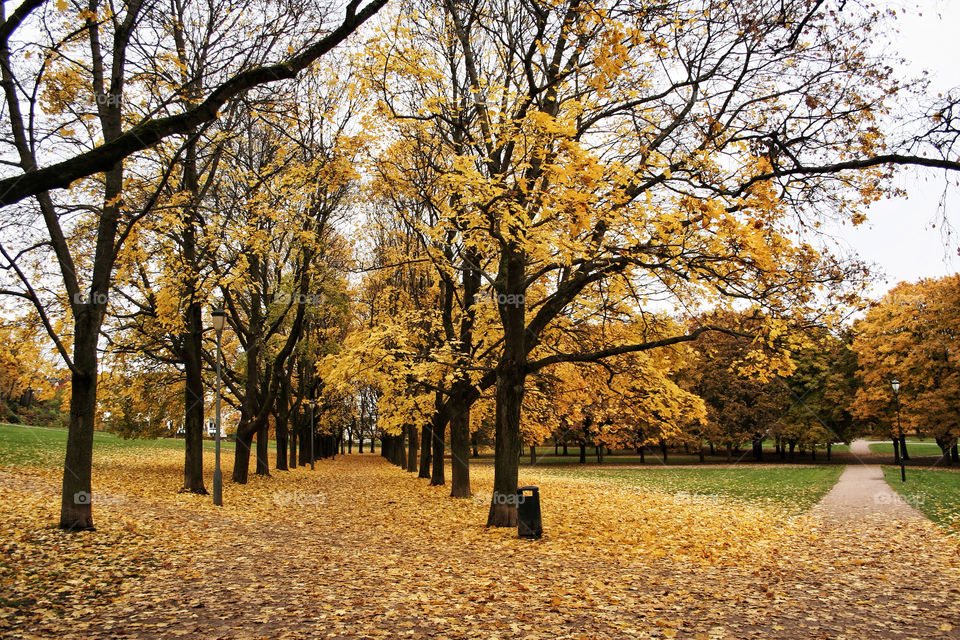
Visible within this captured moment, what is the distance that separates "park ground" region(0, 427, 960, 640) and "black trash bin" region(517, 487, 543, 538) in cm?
33

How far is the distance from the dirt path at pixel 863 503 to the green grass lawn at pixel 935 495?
1.03ft

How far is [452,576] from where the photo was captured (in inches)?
314

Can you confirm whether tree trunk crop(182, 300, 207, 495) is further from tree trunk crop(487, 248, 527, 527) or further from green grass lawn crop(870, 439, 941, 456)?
green grass lawn crop(870, 439, 941, 456)

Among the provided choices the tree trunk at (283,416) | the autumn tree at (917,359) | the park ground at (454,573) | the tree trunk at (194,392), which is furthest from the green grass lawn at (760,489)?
the tree trunk at (194,392)

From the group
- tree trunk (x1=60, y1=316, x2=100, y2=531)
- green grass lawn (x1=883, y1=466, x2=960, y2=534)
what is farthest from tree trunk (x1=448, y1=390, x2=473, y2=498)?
green grass lawn (x1=883, y1=466, x2=960, y2=534)

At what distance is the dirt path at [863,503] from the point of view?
15535 millimetres

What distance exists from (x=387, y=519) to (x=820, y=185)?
11.0m

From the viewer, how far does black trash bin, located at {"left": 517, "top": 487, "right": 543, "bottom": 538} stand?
36.8 ft

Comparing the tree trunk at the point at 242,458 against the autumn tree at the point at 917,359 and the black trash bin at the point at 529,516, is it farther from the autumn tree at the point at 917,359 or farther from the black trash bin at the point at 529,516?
the autumn tree at the point at 917,359

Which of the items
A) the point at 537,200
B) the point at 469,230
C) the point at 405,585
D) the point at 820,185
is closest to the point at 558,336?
the point at 469,230

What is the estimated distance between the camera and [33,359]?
49.5ft

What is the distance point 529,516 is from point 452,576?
11.5 feet

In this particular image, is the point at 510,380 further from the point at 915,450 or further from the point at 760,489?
the point at 915,450

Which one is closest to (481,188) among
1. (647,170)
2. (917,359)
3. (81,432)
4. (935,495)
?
(647,170)
